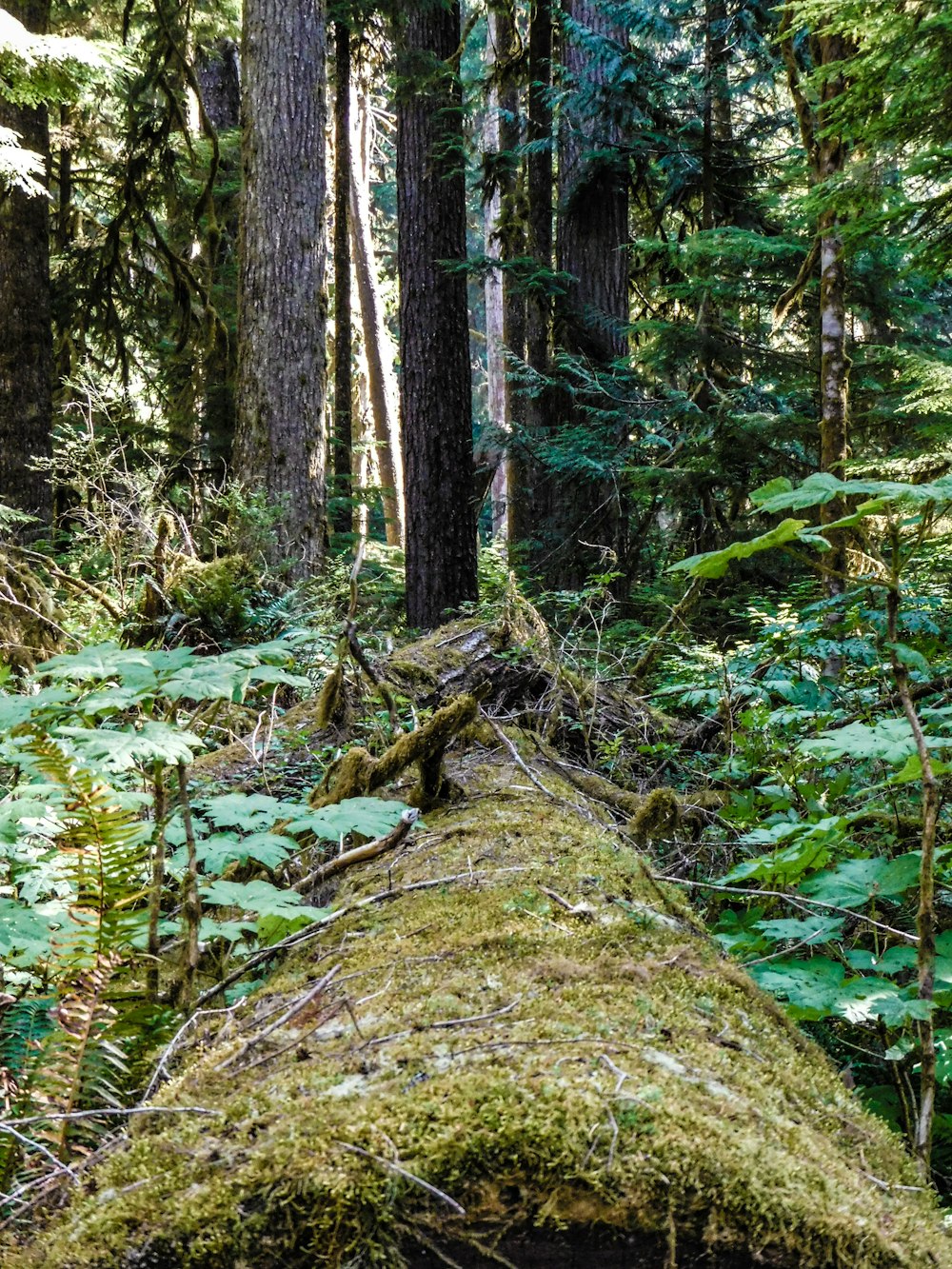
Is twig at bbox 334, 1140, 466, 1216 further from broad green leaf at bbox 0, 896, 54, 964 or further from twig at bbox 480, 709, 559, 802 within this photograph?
twig at bbox 480, 709, 559, 802

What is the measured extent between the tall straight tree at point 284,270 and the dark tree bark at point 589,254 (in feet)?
10.9

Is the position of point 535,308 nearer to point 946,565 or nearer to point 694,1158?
point 946,565

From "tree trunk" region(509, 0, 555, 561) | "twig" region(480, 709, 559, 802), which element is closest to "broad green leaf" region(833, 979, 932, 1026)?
"twig" region(480, 709, 559, 802)

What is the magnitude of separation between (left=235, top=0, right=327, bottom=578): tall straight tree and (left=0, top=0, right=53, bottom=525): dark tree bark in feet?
8.77

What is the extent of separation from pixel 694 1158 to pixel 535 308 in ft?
39.2

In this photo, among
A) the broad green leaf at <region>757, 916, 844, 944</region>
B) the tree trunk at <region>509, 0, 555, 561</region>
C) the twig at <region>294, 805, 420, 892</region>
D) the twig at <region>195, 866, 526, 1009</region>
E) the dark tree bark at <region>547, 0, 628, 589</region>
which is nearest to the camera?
the twig at <region>195, 866, 526, 1009</region>

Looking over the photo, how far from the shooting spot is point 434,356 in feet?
32.8

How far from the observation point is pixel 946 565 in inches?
250

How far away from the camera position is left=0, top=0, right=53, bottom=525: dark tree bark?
9867mm

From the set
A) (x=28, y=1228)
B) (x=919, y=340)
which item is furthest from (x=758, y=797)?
(x=919, y=340)

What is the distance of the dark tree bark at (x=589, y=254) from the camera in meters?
11.1

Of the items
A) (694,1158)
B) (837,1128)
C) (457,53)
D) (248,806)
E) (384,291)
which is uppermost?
(384,291)

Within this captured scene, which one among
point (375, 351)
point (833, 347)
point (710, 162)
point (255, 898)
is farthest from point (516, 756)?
point (375, 351)

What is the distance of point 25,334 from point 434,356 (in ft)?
14.0
